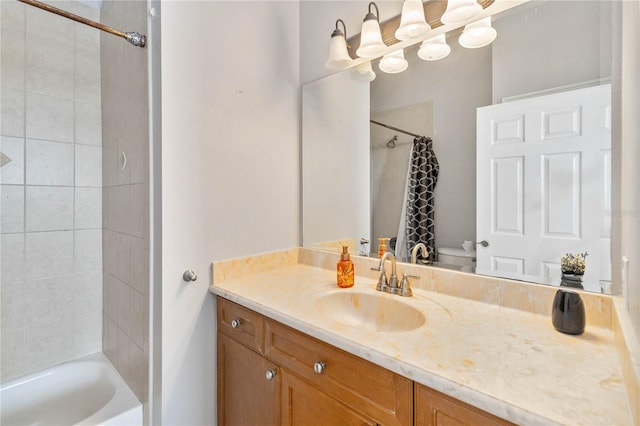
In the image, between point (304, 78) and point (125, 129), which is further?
point (304, 78)

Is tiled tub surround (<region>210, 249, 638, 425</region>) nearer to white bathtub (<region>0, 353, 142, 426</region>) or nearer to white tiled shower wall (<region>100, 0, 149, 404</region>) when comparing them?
white tiled shower wall (<region>100, 0, 149, 404</region>)

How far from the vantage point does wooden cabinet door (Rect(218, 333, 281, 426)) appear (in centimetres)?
104

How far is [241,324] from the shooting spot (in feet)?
3.82

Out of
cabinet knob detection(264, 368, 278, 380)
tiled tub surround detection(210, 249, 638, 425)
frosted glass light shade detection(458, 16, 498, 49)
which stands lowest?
cabinet knob detection(264, 368, 278, 380)

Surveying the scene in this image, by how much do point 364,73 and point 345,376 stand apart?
50.7 inches

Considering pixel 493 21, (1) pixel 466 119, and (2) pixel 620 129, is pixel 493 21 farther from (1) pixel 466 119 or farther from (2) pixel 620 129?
(2) pixel 620 129

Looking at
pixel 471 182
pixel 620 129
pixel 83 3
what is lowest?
pixel 471 182

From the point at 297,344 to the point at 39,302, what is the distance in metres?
1.62

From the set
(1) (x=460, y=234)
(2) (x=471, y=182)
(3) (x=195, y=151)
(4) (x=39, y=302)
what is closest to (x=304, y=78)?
(3) (x=195, y=151)

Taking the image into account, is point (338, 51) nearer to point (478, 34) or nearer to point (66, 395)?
point (478, 34)

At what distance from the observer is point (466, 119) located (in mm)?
1123

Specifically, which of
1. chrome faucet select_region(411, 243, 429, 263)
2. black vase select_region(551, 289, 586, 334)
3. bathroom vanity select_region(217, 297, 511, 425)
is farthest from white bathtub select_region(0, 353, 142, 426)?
black vase select_region(551, 289, 586, 334)

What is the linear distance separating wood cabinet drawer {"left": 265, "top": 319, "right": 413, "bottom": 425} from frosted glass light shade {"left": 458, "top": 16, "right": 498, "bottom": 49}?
115cm

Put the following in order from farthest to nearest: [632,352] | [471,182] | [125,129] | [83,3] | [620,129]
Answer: [83,3], [125,129], [471,182], [620,129], [632,352]
